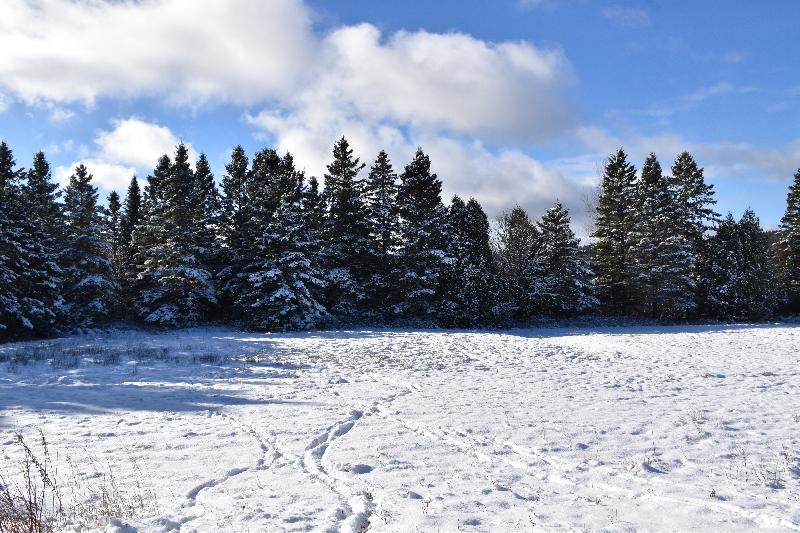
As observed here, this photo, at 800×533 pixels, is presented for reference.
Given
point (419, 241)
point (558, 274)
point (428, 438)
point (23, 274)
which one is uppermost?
point (419, 241)

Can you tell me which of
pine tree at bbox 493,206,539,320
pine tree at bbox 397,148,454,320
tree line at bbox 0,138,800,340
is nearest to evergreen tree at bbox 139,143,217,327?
tree line at bbox 0,138,800,340

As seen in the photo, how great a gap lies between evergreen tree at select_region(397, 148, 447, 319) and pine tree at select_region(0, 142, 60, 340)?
72.1 feet

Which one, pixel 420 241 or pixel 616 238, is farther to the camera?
pixel 616 238

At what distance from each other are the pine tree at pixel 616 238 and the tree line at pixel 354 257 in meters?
0.12

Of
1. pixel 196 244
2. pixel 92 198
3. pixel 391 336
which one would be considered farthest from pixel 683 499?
pixel 92 198

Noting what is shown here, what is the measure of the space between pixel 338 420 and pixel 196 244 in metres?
29.8

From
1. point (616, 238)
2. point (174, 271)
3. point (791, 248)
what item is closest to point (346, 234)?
point (174, 271)

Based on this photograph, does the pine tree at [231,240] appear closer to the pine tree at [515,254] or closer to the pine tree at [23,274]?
the pine tree at [23,274]

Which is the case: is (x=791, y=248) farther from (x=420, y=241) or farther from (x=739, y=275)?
(x=420, y=241)

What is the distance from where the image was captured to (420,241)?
3616 cm

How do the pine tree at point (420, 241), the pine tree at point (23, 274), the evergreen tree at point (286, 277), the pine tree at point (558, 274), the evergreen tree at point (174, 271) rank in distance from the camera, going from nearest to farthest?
the pine tree at point (23, 274) → the evergreen tree at point (286, 277) → the evergreen tree at point (174, 271) → the pine tree at point (420, 241) → the pine tree at point (558, 274)

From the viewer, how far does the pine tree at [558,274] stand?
3988 cm

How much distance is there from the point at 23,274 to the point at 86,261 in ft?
15.8

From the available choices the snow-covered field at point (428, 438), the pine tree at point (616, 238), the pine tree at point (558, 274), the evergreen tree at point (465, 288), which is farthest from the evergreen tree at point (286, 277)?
the pine tree at point (616, 238)
